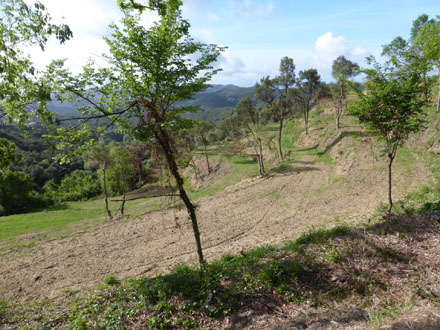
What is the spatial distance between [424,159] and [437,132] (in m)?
2.99

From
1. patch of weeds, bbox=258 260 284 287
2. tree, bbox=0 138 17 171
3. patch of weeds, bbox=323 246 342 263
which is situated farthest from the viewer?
patch of weeds, bbox=323 246 342 263

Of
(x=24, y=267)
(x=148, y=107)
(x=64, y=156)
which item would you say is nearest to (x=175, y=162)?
(x=148, y=107)

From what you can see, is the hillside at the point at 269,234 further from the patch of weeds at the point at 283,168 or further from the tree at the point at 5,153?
the tree at the point at 5,153

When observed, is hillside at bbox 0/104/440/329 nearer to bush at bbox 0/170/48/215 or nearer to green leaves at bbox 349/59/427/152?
green leaves at bbox 349/59/427/152

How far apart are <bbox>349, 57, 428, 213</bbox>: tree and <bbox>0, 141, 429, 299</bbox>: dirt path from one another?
19.5 feet

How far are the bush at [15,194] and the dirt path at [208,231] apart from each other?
27.8 m

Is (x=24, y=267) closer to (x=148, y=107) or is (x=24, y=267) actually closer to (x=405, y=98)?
(x=148, y=107)

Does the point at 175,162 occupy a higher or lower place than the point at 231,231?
higher

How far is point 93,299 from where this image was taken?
675 cm

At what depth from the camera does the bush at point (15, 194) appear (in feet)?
124

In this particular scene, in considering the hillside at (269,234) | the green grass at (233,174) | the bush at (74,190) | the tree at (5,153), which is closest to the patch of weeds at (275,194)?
the hillside at (269,234)

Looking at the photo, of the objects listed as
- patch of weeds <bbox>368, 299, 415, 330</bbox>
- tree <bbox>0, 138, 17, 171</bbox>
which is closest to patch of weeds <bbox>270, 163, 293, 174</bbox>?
patch of weeds <bbox>368, 299, 415, 330</bbox>

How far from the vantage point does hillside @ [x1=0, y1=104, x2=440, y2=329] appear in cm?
561

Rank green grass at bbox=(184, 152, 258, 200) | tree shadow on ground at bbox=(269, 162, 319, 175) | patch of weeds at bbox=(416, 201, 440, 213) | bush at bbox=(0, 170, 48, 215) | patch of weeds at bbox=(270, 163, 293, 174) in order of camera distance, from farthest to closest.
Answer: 1. bush at bbox=(0, 170, 48, 215)
2. green grass at bbox=(184, 152, 258, 200)
3. patch of weeds at bbox=(270, 163, 293, 174)
4. tree shadow on ground at bbox=(269, 162, 319, 175)
5. patch of weeds at bbox=(416, 201, 440, 213)
